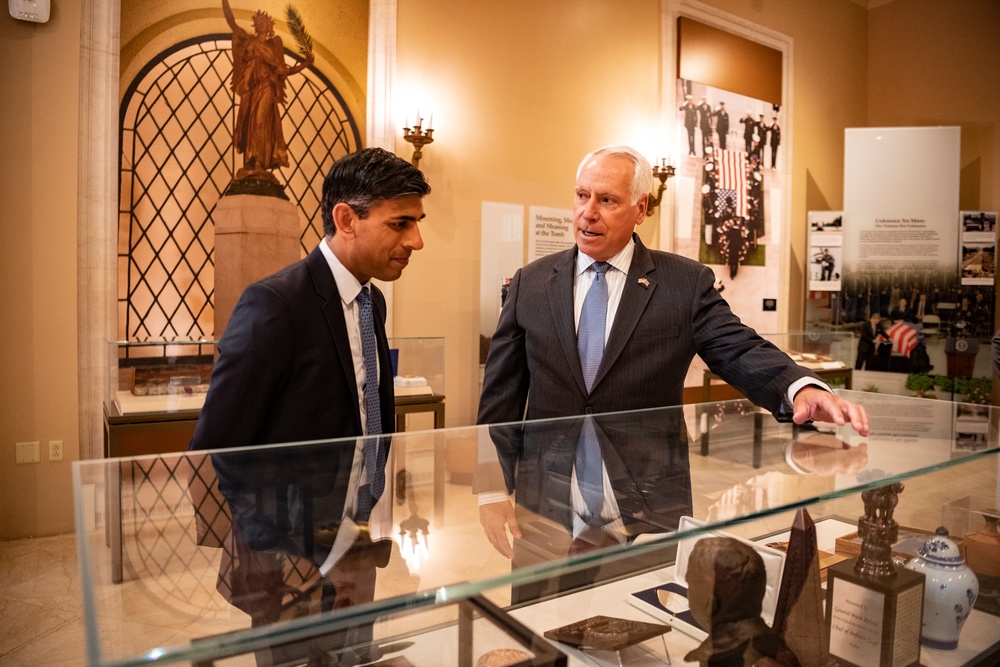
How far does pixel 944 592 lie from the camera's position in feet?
4.64

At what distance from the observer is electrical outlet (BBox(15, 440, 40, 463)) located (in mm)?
4129

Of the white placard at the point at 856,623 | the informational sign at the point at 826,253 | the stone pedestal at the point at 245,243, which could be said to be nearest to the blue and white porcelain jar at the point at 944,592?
the white placard at the point at 856,623

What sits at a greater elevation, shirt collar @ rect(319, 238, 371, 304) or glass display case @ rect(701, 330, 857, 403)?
shirt collar @ rect(319, 238, 371, 304)

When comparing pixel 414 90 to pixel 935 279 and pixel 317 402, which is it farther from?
pixel 935 279

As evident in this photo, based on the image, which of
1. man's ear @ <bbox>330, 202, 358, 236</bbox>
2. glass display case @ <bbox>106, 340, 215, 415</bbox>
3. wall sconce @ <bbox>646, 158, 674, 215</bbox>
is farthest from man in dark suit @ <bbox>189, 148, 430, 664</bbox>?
wall sconce @ <bbox>646, 158, 674, 215</bbox>

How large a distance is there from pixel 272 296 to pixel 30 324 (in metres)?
3.25

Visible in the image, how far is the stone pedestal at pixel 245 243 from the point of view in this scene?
4.73 metres

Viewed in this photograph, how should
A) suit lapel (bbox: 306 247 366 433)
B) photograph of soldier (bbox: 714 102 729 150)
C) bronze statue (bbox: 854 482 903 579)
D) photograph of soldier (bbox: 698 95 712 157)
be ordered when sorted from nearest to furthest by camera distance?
1. bronze statue (bbox: 854 482 903 579)
2. suit lapel (bbox: 306 247 366 433)
3. photograph of soldier (bbox: 698 95 712 157)
4. photograph of soldier (bbox: 714 102 729 150)

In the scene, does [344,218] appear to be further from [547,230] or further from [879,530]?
[547,230]

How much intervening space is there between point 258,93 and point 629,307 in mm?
3537

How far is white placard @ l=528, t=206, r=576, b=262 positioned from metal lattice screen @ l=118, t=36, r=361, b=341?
244 centimetres

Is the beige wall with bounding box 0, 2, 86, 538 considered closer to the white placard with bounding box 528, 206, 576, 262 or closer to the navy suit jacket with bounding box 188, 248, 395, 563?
the navy suit jacket with bounding box 188, 248, 395, 563

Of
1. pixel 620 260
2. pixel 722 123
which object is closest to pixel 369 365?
pixel 620 260

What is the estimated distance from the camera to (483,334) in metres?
5.85
